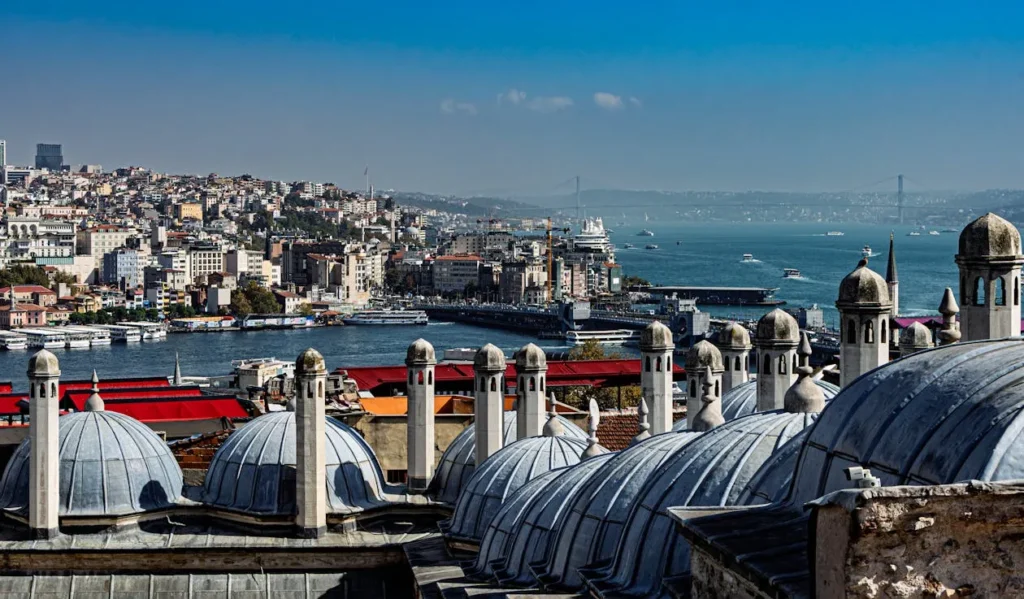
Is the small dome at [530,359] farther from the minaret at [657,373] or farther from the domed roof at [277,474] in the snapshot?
the domed roof at [277,474]

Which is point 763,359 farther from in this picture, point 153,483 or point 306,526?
point 153,483

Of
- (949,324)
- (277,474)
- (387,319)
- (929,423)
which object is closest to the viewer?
(929,423)

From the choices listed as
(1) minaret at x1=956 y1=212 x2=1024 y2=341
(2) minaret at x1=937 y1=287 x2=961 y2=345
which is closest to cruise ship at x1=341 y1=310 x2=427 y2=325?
(2) minaret at x1=937 y1=287 x2=961 y2=345

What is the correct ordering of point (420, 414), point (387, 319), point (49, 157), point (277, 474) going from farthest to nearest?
point (49, 157), point (387, 319), point (420, 414), point (277, 474)

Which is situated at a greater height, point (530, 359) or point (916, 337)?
point (916, 337)

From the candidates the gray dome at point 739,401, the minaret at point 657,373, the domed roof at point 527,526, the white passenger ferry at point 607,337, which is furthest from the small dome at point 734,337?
the white passenger ferry at point 607,337

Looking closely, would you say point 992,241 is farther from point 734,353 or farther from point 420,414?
point 420,414

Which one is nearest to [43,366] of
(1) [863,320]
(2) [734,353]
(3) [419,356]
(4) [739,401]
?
(3) [419,356]
